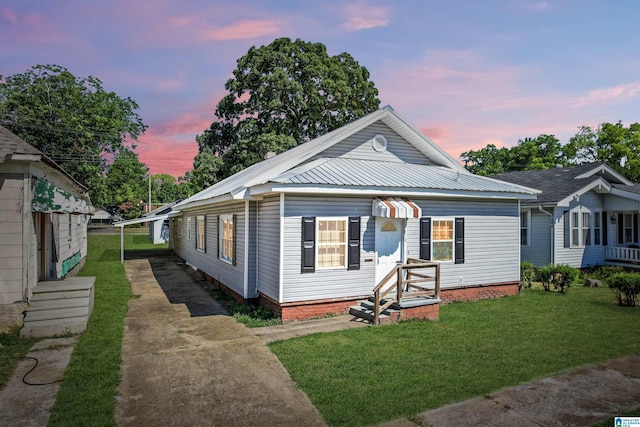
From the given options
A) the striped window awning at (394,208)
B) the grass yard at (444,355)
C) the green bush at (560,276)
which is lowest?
the grass yard at (444,355)

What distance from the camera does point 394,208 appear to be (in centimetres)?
1030

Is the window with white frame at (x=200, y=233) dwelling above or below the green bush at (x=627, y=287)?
above

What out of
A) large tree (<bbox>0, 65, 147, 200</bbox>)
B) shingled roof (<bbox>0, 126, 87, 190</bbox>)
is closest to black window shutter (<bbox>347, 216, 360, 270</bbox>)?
shingled roof (<bbox>0, 126, 87, 190</bbox>)

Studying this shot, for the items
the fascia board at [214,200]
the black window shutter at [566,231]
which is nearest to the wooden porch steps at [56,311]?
the fascia board at [214,200]

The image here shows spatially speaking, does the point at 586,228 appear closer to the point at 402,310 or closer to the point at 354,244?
the point at 402,310

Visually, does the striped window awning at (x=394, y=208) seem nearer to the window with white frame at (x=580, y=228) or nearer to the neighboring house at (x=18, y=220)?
the neighboring house at (x=18, y=220)

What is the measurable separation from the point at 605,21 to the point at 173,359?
12.5 metres

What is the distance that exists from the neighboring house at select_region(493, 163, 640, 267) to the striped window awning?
9739 millimetres

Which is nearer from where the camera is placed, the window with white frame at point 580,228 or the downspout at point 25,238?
the downspout at point 25,238

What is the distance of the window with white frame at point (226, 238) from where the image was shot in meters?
12.7

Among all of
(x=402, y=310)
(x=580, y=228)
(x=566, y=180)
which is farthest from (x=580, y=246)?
(x=402, y=310)

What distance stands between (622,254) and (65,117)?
41.2 m

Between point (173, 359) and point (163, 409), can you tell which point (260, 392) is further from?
point (173, 359)

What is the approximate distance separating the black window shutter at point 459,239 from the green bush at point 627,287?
15.3ft
